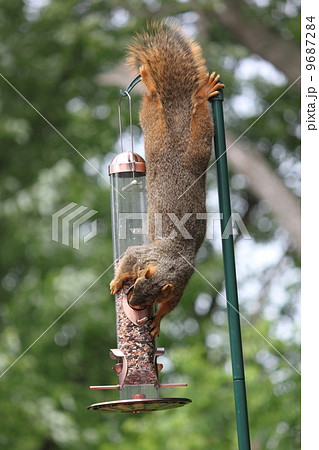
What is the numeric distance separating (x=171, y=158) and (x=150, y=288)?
382 millimetres

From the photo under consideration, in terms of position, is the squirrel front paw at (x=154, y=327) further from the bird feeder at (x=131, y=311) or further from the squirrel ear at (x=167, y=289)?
the squirrel ear at (x=167, y=289)

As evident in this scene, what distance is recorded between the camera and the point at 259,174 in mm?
5285

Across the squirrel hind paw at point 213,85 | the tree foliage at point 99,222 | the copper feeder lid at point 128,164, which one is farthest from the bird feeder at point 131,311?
the tree foliage at point 99,222

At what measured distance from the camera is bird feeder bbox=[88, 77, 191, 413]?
7.79ft

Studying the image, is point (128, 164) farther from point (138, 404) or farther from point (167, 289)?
point (138, 404)

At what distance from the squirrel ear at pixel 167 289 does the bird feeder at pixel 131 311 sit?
14 centimetres

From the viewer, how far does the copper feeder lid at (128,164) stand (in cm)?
238

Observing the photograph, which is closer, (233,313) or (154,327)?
(233,313)

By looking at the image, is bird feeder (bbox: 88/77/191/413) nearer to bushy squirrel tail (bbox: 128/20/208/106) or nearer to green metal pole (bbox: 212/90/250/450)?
bushy squirrel tail (bbox: 128/20/208/106)

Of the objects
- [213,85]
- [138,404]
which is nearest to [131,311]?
[138,404]

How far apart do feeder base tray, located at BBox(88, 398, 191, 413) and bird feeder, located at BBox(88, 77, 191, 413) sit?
12cm

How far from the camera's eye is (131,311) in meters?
2.40
